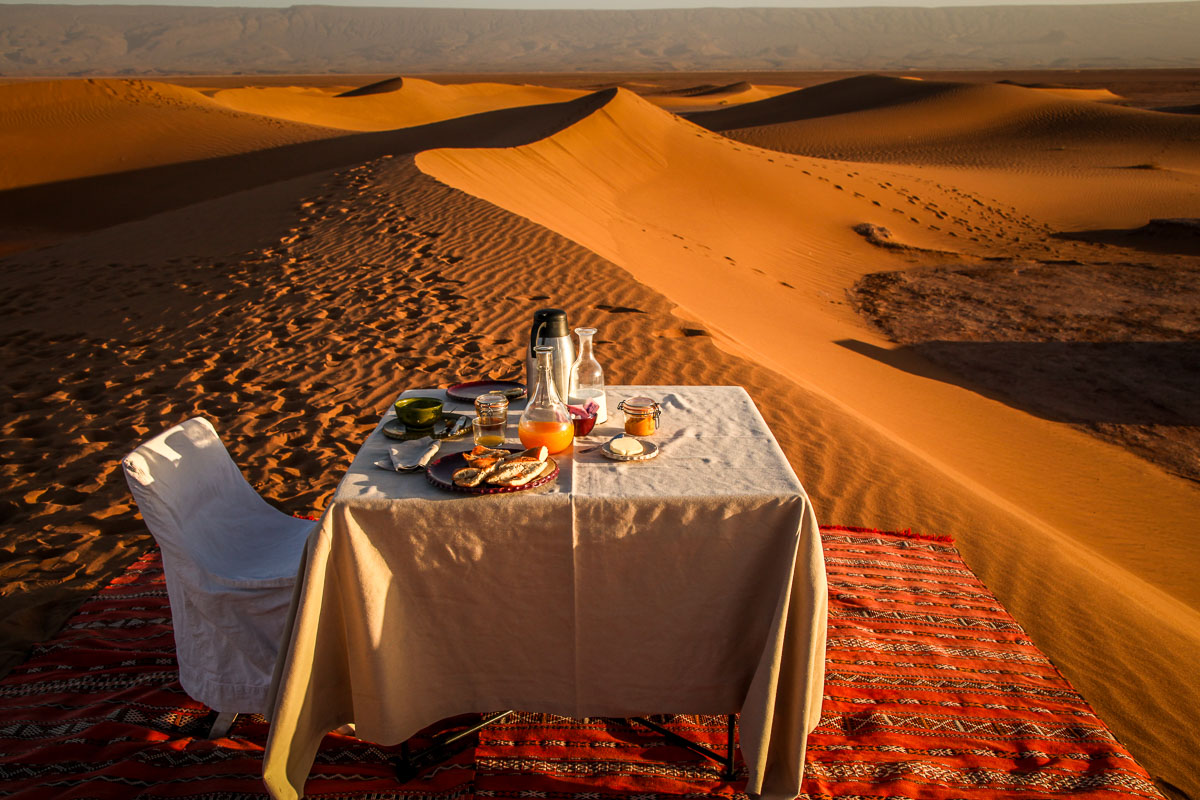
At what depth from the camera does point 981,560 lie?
397 cm

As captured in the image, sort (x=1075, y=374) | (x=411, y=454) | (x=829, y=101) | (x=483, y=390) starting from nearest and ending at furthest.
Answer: (x=411, y=454)
(x=483, y=390)
(x=1075, y=374)
(x=829, y=101)

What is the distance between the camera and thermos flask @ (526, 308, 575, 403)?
239 centimetres

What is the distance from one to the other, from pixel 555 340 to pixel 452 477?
1.88 feet

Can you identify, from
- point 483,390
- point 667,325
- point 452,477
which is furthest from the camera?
point 667,325

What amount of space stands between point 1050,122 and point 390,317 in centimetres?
3089

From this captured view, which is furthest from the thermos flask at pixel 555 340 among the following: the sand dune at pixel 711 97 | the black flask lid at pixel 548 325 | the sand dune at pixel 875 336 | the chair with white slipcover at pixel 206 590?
the sand dune at pixel 711 97

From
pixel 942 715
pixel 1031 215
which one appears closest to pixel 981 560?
pixel 942 715

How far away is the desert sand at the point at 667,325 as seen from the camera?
4.12m

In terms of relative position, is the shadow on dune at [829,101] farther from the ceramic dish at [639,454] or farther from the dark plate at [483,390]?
the ceramic dish at [639,454]

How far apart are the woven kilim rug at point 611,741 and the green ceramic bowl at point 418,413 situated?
3.61ft

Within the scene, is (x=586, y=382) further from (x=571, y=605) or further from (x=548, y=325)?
(x=571, y=605)

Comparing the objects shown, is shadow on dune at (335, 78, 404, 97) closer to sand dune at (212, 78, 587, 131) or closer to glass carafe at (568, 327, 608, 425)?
sand dune at (212, 78, 587, 131)

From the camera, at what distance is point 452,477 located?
2.11 m

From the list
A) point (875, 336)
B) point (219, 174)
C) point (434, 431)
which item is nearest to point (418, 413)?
point (434, 431)
